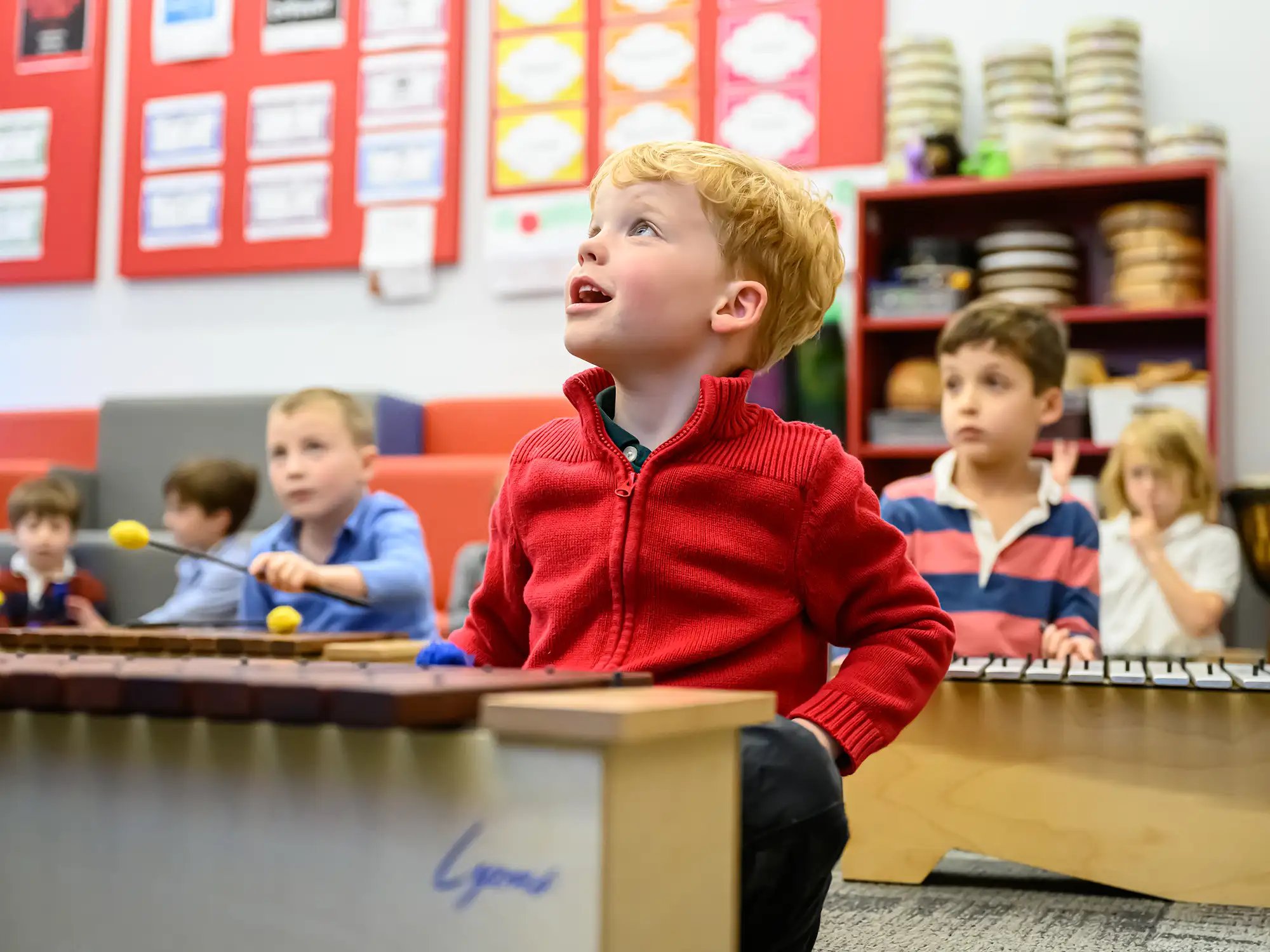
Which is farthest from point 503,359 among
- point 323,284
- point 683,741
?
point 683,741

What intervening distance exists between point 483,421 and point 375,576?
88.8 inches

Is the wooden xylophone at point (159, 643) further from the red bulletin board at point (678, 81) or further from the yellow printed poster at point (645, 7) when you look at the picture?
the yellow printed poster at point (645, 7)

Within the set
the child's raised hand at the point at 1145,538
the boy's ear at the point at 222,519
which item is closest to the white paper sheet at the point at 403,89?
the boy's ear at the point at 222,519

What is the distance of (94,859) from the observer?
1.02m

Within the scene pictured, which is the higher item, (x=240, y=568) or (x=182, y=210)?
(x=182, y=210)

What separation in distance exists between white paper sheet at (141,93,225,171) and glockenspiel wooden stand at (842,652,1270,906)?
4.26 metres

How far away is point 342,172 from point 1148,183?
2849mm

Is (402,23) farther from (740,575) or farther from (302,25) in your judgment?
(740,575)

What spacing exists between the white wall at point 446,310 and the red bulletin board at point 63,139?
0.20 feet

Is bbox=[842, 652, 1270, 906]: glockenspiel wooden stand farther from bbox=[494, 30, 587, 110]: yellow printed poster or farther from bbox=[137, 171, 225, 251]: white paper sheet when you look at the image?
bbox=[137, 171, 225, 251]: white paper sheet

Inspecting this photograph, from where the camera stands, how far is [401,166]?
16.8 ft

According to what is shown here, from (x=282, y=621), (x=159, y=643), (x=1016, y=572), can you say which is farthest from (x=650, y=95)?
(x=159, y=643)

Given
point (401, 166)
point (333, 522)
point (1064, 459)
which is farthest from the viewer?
point (401, 166)

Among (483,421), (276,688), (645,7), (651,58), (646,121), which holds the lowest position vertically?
(276,688)
